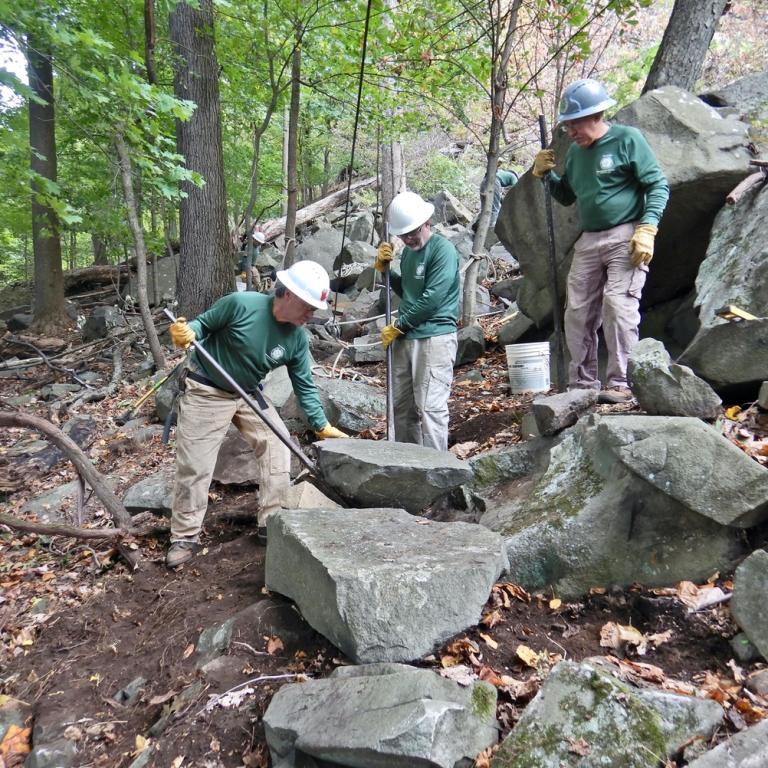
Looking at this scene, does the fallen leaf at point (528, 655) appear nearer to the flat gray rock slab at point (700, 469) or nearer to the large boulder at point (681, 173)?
the flat gray rock slab at point (700, 469)

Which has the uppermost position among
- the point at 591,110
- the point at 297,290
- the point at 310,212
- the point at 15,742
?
the point at 310,212

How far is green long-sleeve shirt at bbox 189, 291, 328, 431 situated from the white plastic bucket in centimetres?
269

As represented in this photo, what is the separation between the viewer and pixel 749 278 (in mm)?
4410

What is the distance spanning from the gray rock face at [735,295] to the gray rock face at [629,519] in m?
1.19

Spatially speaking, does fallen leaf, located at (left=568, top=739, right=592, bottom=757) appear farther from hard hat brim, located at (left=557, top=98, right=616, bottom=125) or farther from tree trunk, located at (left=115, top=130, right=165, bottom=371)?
tree trunk, located at (left=115, top=130, right=165, bottom=371)

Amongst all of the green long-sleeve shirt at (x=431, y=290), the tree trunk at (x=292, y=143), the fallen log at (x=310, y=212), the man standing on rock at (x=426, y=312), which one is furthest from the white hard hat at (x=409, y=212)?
the fallen log at (x=310, y=212)

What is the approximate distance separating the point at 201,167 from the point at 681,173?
22.3ft

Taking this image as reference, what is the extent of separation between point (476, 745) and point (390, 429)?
340 centimetres

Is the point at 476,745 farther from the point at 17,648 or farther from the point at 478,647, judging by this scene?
the point at 17,648

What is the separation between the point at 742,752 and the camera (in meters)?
1.83

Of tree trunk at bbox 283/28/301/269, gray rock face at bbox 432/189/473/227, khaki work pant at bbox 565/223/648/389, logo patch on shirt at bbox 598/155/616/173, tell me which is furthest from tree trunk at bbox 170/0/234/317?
gray rock face at bbox 432/189/473/227

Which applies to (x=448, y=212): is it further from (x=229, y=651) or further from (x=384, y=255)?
(x=229, y=651)

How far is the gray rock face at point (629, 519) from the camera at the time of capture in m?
2.97

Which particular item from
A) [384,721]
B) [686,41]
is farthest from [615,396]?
[686,41]
